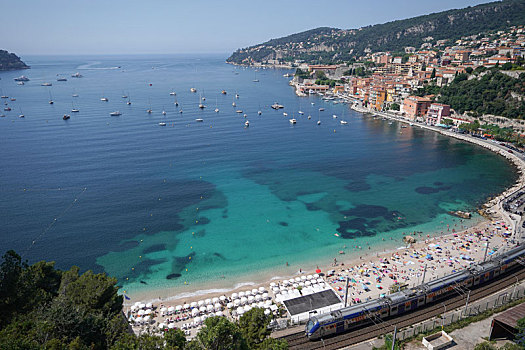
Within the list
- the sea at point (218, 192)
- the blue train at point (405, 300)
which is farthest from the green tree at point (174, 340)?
the sea at point (218, 192)

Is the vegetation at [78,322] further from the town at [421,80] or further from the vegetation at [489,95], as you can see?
the vegetation at [489,95]

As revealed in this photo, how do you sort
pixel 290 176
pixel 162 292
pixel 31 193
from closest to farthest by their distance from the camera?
pixel 162 292
pixel 31 193
pixel 290 176

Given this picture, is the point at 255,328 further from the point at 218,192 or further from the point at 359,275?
the point at 218,192

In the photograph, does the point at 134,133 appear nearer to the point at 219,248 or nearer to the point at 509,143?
the point at 219,248

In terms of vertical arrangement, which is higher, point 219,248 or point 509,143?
point 509,143

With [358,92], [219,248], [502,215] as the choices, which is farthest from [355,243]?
[358,92]

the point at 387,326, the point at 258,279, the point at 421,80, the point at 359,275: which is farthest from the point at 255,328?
the point at 421,80
